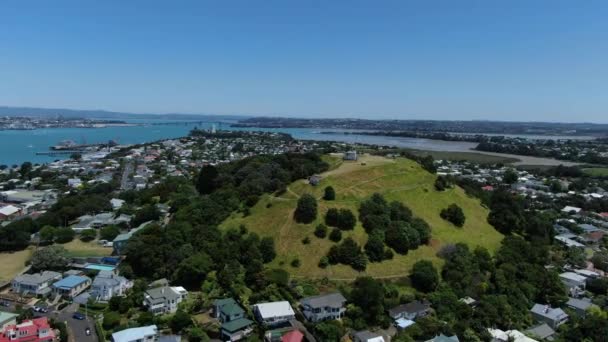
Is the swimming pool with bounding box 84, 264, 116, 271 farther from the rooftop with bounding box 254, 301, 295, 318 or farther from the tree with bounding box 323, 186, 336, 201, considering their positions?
the tree with bounding box 323, 186, 336, 201

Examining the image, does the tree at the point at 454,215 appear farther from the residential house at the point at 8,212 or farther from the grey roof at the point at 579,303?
the residential house at the point at 8,212

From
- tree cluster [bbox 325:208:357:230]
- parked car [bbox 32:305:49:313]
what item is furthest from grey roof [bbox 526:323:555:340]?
parked car [bbox 32:305:49:313]

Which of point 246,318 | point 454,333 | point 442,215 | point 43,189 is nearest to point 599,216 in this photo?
point 442,215

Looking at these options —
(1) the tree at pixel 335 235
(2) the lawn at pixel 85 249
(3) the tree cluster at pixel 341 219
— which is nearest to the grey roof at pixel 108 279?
(2) the lawn at pixel 85 249

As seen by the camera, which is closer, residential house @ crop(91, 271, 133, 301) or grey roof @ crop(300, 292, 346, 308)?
grey roof @ crop(300, 292, 346, 308)

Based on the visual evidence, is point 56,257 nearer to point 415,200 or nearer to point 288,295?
point 288,295

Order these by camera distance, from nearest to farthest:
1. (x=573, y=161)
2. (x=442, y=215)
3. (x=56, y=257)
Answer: (x=56, y=257) → (x=442, y=215) → (x=573, y=161)
